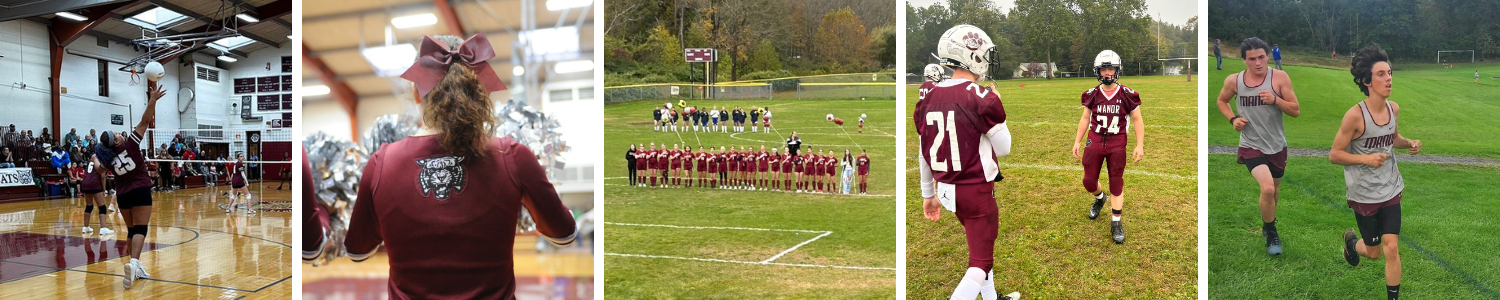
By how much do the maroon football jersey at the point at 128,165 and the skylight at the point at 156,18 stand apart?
1235cm

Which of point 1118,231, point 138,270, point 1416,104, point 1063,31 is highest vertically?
point 1063,31

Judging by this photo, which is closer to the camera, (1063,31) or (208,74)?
(1063,31)

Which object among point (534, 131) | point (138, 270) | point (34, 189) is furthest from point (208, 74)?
point (534, 131)

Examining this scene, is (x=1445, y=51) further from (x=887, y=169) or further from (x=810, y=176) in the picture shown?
(x=810, y=176)

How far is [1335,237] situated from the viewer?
4.82m

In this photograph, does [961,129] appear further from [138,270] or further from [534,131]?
[138,270]

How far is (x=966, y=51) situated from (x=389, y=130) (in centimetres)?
287

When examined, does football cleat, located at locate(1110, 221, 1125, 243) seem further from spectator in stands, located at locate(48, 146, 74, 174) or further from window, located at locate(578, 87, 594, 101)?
spectator in stands, located at locate(48, 146, 74, 174)

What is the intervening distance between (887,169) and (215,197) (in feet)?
49.1

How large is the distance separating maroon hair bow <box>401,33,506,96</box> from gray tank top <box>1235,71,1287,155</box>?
4.21 m

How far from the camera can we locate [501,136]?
3.57 meters

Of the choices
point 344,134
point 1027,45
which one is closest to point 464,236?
point 344,134

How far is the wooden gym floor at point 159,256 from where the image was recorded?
5.46m

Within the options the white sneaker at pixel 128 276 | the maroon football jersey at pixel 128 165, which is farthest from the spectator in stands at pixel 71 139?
the white sneaker at pixel 128 276
